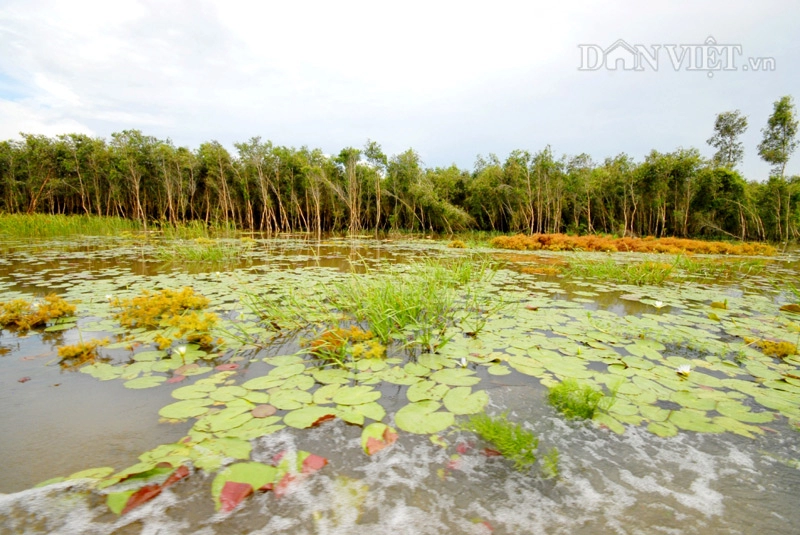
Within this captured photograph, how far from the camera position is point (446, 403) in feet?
6.35

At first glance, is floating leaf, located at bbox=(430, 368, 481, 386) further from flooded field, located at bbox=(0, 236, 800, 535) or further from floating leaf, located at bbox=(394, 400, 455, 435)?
floating leaf, located at bbox=(394, 400, 455, 435)

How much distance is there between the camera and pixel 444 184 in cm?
2964

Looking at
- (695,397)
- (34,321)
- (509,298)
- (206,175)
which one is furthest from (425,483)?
(206,175)

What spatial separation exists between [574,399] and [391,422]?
1063 millimetres

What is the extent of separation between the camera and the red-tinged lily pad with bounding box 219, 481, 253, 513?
1.25m

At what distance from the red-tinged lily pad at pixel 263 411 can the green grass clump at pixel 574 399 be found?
1.61 m

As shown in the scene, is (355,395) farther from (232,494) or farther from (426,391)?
(232,494)

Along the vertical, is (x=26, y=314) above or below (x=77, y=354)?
above

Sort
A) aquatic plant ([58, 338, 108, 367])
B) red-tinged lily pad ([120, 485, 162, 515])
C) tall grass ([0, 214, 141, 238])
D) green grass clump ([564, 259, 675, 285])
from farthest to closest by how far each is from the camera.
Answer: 1. tall grass ([0, 214, 141, 238])
2. green grass clump ([564, 259, 675, 285])
3. aquatic plant ([58, 338, 108, 367])
4. red-tinged lily pad ([120, 485, 162, 515])

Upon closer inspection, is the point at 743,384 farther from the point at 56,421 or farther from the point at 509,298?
the point at 56,421

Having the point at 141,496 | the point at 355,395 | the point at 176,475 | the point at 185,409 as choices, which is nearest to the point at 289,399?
the point at 355,395

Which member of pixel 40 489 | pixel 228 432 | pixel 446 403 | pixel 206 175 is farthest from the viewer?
pixel 206 175

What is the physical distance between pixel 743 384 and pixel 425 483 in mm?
2307

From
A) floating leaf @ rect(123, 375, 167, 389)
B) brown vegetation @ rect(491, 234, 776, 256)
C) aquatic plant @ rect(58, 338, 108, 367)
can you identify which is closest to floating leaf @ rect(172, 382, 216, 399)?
floating leaf @ rect(123, 375, 167, 389)
